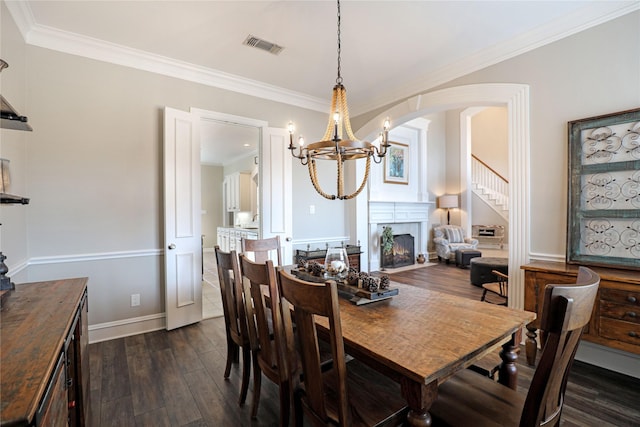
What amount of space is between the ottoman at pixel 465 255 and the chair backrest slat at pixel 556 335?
5.65 m

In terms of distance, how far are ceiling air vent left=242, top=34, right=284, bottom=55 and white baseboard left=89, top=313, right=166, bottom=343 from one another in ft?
9.73

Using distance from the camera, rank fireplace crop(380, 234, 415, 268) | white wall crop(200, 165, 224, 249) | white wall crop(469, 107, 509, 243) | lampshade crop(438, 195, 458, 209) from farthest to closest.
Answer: white wall crop(200, 165, 224, 249) → white wall crop(469, 107, 509, 243) → lampshade crop(438, 195, 458, 209) → fireplace crop(380, 234, 415, 268)

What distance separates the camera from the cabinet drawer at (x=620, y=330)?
1.95 m

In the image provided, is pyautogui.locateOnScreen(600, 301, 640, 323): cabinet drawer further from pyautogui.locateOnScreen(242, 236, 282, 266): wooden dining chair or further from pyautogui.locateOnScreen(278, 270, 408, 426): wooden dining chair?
pyautogui.locateOnScreen(242, 236, 282, 266): wooden dining chair

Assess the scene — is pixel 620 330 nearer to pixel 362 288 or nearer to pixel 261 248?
pixel 362 288

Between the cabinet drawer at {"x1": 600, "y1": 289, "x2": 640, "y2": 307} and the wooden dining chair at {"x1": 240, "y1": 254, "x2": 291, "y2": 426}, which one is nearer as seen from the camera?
the wooden dining chair at {"x1": 240, "y1": 254, "x2": 291, "y2": 426}

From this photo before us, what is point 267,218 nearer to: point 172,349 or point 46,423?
point 172,349

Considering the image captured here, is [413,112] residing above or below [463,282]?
above

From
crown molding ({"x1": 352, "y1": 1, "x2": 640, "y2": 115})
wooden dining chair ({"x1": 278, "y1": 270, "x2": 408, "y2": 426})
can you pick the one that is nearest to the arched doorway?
crown molding ({"x1": 352, "y1": 1, "x2": 640, "y2": 115})

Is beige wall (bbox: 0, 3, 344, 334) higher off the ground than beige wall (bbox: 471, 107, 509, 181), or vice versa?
beige wall (bbox: 471, 107, 509, 181)

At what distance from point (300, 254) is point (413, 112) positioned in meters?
2.35

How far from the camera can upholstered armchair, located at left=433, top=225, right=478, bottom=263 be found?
683cm

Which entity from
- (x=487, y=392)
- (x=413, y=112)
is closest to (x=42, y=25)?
(x=413, y=112)

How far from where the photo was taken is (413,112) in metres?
3.74
